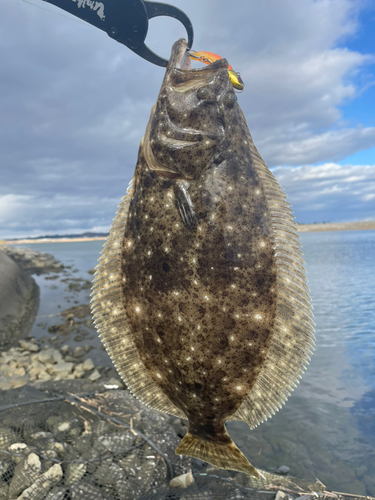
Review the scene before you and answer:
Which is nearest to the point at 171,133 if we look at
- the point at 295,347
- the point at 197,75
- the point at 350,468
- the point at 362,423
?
the point at 197,75

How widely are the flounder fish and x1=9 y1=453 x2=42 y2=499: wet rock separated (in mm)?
2442

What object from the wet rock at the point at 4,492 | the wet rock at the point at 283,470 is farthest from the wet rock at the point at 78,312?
the wet rock at the point at 283,470

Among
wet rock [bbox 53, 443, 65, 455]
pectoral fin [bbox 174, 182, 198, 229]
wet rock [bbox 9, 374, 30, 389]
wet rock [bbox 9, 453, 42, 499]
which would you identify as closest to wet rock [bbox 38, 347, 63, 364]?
wet rock [bbox 9, 374, 30, 389]

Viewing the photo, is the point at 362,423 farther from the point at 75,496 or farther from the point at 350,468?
the point at 75,496

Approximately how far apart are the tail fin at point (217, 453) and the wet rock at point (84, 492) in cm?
194

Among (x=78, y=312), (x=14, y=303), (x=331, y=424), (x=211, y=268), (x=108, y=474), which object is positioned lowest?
(x=331, y=424)

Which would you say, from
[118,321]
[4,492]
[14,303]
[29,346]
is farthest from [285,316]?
[14,303]

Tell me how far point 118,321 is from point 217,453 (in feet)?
3.20

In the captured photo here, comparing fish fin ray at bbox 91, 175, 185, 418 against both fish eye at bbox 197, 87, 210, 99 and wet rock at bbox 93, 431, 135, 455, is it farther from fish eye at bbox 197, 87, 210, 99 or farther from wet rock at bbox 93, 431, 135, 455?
wet rock at bbox 93, 431, 135, 455

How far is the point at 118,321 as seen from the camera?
194 centimetres

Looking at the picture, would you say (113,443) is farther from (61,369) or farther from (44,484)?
(61,369)

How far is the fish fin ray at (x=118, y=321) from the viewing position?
1.94 metres

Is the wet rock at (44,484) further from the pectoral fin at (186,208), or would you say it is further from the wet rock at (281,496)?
the pectoral fin at (186,208)

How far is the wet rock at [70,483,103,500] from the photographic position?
308cm
